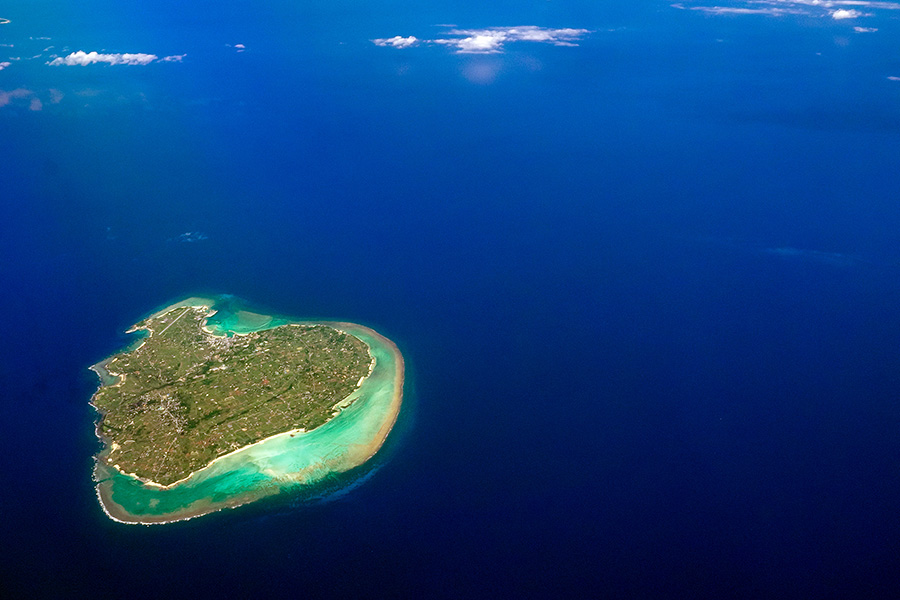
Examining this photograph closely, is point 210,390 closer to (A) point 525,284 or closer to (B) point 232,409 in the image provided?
(B) point 232,409

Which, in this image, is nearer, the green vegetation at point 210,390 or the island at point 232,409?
the island at point 232,409

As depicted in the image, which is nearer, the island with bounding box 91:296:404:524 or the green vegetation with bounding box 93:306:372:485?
the island with bounding box 91:296:404:524

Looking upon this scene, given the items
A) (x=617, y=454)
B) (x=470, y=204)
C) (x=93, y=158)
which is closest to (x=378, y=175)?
(x=470, y=204)
